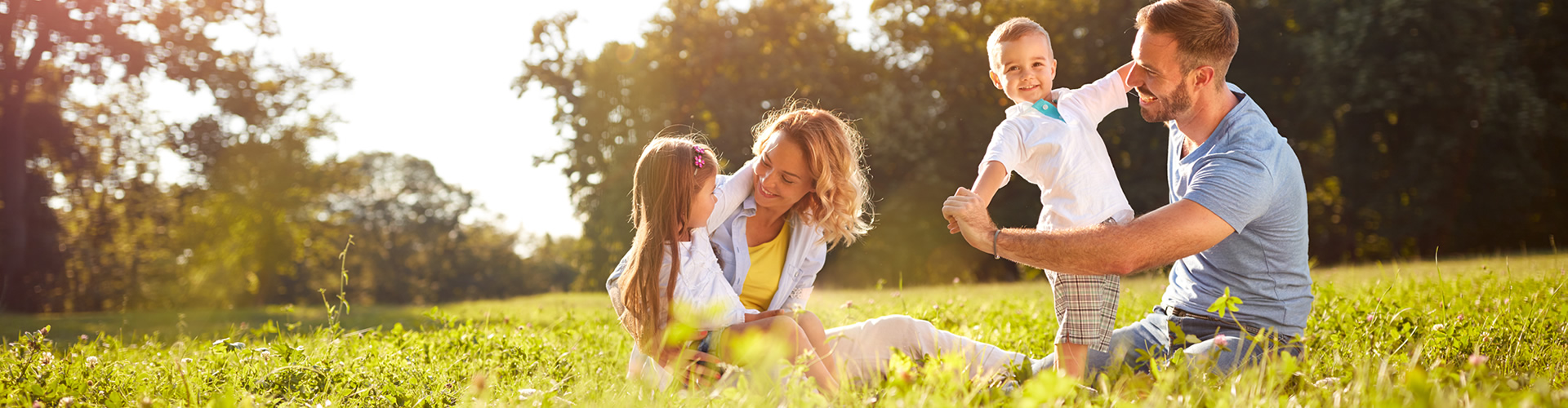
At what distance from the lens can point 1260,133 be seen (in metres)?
3.18

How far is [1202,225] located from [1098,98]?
3.51ft

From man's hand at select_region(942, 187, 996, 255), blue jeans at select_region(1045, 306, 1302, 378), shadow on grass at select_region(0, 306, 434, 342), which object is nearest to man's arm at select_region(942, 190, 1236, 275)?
man's hand at select_region(942, 187, 996, 255)

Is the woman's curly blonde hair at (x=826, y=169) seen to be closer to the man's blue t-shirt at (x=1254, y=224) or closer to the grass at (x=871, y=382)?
the grass at (x=871, y=382)

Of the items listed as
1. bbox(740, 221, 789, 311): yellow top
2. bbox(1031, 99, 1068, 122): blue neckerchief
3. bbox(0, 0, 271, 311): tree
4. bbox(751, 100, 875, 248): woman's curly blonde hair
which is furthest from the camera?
bbox(0, 0, 271, 311): tree

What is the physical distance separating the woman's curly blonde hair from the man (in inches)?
35.8

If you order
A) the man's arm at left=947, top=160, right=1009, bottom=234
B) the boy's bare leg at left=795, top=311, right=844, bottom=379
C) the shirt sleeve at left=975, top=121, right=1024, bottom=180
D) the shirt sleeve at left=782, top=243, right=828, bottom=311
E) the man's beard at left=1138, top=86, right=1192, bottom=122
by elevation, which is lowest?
the boy's bare leg at left=795, top=311, right=844, bottom=379

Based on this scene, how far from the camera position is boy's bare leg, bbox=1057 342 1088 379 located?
3.39 metres

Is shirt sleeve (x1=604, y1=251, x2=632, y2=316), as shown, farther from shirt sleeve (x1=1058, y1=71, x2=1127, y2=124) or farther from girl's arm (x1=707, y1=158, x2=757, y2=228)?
shirt sleeve (x1=1058, y1=71, x2=1127, y2=124)

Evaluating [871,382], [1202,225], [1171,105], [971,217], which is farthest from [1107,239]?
[871,382]

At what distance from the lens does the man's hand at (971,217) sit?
3021 mm

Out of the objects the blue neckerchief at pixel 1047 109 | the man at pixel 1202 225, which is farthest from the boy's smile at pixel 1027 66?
the man at pixel 1202 225

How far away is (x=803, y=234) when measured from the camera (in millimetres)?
3992

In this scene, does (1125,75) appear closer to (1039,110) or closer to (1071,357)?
(1039,110)

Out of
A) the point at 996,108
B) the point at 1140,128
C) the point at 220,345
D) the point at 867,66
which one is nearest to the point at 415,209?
the point at 867,66
